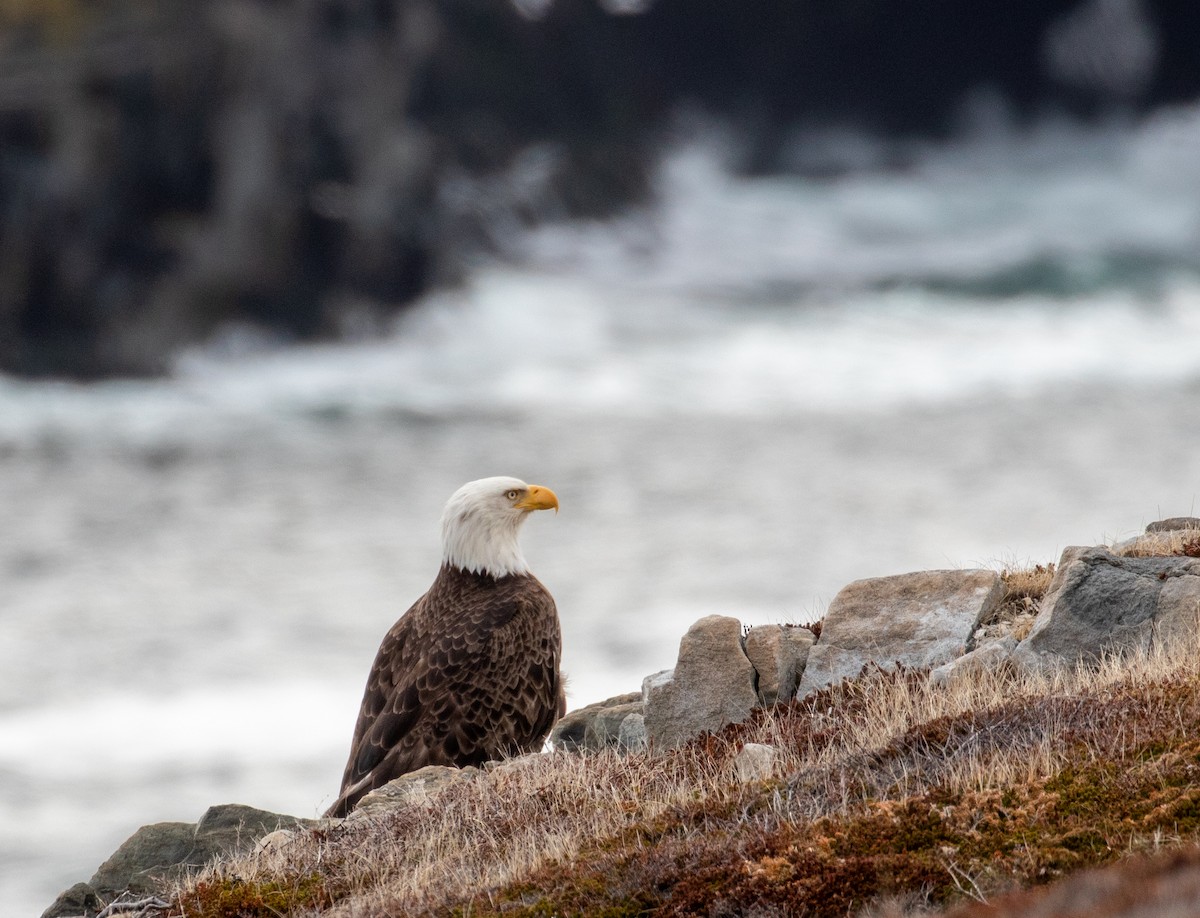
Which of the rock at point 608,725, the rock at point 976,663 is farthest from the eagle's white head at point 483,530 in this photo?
the rock at point 976,663

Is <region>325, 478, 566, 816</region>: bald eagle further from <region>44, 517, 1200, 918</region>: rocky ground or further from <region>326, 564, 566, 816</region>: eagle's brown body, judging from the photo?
<region>44, 517, 1200, 918</region>: rocky ground

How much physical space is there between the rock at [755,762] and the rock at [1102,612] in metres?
1.91

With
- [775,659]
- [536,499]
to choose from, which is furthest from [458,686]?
[775,659]

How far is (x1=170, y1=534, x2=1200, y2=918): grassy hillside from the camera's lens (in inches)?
253

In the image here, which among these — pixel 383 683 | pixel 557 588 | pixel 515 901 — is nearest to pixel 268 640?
pixel 557 588

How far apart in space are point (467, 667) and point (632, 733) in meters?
1.57

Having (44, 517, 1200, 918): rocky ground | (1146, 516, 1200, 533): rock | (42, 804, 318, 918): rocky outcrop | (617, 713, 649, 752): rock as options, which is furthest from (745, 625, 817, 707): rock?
(1146, 516, 1200, 533): rock

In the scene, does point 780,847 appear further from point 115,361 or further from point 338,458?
point 338,458

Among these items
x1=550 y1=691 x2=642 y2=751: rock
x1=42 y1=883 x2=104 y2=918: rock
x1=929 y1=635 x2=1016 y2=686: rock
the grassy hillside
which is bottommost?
the grassy hillside

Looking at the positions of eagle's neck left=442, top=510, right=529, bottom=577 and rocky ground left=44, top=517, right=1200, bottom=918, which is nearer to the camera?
rocky ground left=44, top=517, right=1200, bottom=918

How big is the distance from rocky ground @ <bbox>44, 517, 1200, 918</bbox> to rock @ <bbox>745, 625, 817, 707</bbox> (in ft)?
0.06

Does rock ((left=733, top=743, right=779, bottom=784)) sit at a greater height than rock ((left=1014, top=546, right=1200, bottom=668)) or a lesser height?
lesser

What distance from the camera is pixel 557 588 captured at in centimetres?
8631

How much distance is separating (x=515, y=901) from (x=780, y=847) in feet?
4.10
